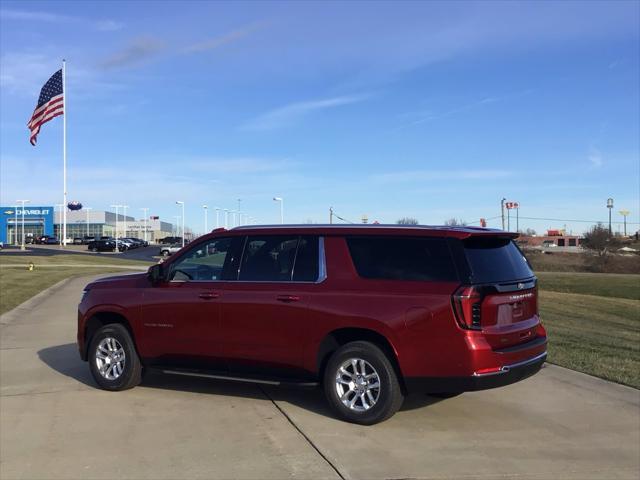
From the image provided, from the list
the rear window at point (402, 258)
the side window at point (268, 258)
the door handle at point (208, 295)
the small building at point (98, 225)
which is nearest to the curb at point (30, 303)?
the door handle at point (208, 295)

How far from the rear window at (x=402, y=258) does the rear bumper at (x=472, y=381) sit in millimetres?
855

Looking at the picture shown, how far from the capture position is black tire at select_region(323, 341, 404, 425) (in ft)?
18.0

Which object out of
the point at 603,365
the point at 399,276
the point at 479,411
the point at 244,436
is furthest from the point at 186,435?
the point at 603,365

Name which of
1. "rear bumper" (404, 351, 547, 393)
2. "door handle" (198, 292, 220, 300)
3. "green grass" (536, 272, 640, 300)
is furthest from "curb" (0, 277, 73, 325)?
"green grass" (536, 272, 640, 300)

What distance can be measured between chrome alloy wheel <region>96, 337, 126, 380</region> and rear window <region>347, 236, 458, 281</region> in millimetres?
2969

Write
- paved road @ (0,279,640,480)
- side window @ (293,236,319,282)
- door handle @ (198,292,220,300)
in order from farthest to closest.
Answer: door handle @ (198,292,220,300)
side window @ (293,236,319,282)
paved road @ (0,279,640,480)

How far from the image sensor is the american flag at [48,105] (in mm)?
40716

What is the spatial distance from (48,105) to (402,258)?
4163 centimetres

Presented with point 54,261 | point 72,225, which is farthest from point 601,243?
point 72,225

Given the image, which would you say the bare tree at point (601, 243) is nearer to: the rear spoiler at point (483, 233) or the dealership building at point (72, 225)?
the rear spoiler at point (483, 233)

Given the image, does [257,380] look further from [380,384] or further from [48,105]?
[48,105]

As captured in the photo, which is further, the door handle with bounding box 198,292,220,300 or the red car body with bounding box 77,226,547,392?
the door handle with bounding box 198,292,220,300

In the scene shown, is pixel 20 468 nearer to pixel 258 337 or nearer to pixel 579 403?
pixel 258 337

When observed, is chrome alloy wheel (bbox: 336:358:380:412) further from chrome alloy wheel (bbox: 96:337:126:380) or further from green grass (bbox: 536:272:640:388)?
green grass (bbox: 536:272:640:388)
